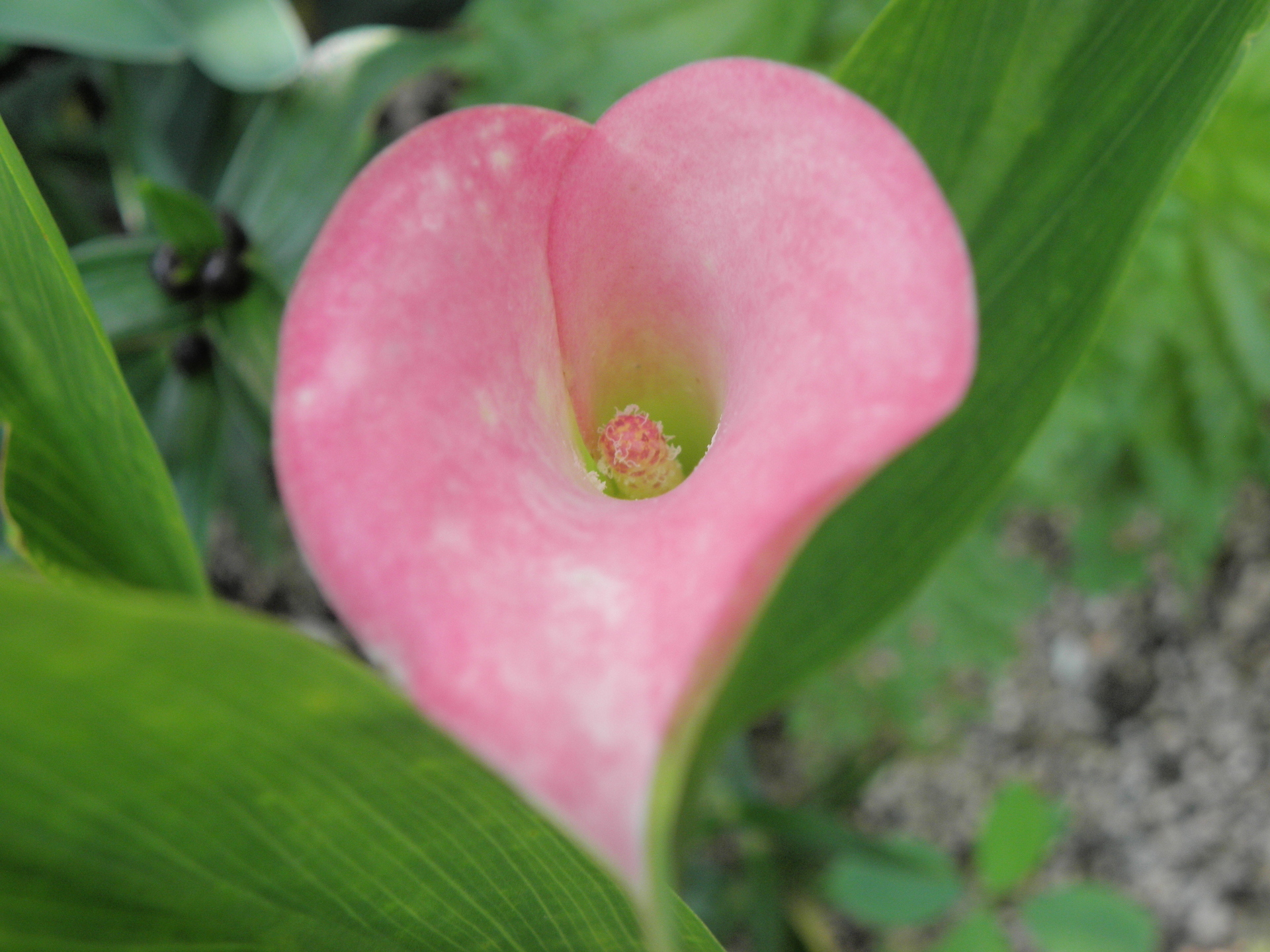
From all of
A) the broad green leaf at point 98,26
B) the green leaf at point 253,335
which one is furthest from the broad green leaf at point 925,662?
the broad green leaf at point 98,26

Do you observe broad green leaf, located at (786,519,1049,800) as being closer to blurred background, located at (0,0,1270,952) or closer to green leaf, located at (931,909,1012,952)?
blurred background, located at (0,0,1270,952)

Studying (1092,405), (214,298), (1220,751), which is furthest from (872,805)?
(214,298)

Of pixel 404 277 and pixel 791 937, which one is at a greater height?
pixel 404 277

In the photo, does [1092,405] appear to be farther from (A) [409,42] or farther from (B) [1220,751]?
(A) [409,42]

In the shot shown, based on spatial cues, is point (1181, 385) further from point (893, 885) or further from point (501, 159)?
point (501, 159)

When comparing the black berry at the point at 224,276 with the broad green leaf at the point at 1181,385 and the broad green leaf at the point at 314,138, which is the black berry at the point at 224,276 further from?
the broad green leaf at the point at 1181,385

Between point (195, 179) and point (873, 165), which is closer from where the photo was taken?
point (873, 165)

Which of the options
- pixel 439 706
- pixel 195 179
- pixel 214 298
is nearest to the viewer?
pixel 439 706
